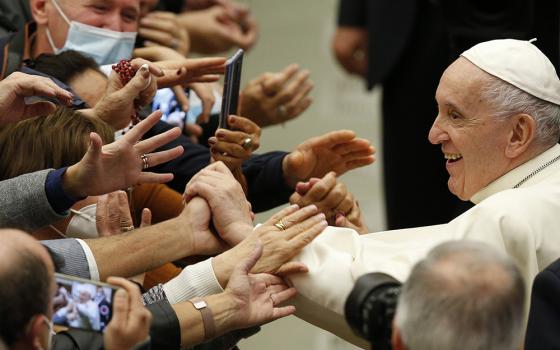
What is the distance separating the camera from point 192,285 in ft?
10.8

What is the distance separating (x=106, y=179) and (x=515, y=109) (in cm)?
105

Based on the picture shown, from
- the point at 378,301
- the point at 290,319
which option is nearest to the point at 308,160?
the point at 378,301

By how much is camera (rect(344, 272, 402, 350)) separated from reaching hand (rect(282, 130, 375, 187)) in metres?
1.10

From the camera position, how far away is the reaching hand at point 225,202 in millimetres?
3525

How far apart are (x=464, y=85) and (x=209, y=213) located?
74cm

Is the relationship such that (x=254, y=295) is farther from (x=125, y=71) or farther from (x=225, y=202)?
(x=125, y=71)

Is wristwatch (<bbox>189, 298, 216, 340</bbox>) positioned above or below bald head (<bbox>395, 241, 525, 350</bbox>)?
below

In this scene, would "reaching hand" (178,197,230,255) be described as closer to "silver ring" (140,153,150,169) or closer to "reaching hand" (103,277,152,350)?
"silver ring" (140,153,150,169)

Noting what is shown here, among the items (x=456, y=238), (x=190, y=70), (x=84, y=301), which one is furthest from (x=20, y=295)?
(x=190, y=70)

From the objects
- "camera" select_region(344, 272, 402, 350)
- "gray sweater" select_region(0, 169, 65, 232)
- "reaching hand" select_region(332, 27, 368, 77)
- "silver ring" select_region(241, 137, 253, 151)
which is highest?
"gray sweater" select_region(0, 169, 65, 232)

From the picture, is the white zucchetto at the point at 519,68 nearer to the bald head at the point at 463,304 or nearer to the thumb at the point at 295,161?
the thumb at the point at 295,161

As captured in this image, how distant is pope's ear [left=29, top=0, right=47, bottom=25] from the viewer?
430cm

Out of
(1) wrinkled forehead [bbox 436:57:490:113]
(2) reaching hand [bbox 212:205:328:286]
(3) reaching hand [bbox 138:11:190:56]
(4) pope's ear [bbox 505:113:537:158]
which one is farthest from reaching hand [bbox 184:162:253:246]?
(3) reaching hand [bbox 138:11:190:56]

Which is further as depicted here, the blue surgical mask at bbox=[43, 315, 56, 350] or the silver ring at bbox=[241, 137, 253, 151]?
the silver ring at bbox=[241, 137, 253, 151]
